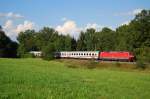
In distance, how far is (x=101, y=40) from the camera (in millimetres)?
115688

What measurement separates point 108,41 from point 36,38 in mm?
51107

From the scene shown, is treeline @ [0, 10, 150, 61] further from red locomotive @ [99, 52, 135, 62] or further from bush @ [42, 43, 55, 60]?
red locomotive @ [99, 52, 135, 62]

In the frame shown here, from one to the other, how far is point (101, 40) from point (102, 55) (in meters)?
38.9

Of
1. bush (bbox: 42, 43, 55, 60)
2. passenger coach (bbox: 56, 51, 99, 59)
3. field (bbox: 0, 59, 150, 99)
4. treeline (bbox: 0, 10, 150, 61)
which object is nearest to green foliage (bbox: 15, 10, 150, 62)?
treeline (bbox: 0, 10, 150, 61)

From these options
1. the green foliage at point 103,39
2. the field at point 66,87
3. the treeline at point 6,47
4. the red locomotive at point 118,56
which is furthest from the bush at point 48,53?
the field at point 66,87

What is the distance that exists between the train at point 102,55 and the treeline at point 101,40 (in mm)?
2764

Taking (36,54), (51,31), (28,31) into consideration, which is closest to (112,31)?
(36,54)

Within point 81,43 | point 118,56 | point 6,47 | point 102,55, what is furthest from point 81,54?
point 81,43

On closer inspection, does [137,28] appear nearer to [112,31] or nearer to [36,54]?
[112,31]

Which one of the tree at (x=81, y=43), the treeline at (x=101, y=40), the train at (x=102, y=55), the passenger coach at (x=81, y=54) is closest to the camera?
the train at (x=102, y=55)

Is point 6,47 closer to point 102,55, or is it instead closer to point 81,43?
point 81,43

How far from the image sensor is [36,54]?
11100 cm

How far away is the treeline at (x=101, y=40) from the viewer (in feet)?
273

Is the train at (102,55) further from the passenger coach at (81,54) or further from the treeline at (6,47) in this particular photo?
the treeline at (6,47)
